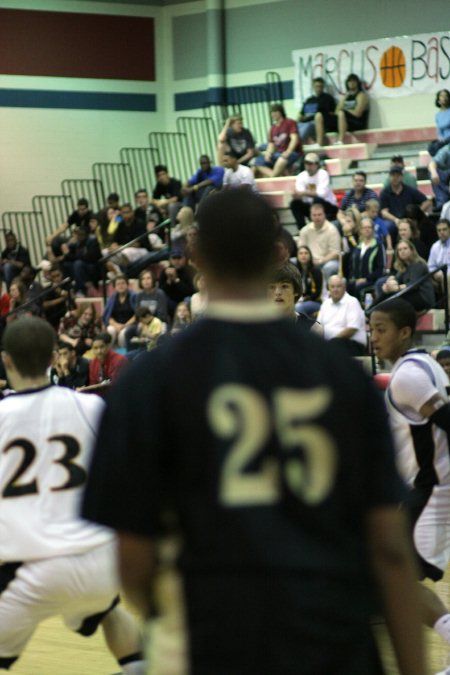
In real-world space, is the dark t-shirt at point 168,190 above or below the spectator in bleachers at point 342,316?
above

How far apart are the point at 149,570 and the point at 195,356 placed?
1.24 feet

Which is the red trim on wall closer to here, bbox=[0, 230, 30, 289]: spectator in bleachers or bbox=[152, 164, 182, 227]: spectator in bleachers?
bbox=[152, 164, 182, 227]: spectator in bleachers

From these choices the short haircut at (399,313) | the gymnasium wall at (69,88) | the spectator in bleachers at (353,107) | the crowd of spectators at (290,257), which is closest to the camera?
the short haircut at (399,313)

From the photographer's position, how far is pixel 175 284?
53.7 ft

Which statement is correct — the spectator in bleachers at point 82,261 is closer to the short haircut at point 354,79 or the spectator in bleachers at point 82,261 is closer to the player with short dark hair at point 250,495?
the short haircut at point 354,79

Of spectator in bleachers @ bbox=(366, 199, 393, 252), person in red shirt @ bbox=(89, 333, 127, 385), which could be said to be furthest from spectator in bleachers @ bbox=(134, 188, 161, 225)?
person in red shirt @ bbox=(89, 333, 127, 385)

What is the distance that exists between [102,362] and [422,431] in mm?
9274

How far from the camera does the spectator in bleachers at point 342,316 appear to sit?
13617 mm

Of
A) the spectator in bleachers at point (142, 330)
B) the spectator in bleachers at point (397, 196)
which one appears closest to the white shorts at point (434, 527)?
the spectator in bleachers at point (142, 330)

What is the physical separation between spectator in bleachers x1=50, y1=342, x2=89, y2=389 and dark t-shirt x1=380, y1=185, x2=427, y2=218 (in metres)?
4.61

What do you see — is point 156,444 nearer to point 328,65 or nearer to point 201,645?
point 201,645

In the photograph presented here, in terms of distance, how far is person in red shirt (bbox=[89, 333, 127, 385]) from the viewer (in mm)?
14016

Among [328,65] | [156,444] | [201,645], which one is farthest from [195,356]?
[328,65]

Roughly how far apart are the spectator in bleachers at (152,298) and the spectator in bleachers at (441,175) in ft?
12.1
